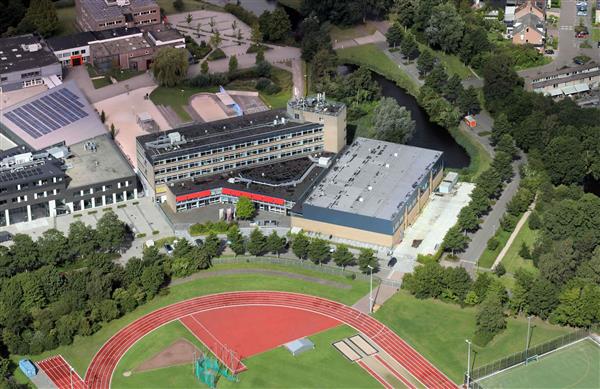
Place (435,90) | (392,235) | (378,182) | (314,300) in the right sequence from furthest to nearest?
(435,90) → (378,182) → (392,235) → (314,300)

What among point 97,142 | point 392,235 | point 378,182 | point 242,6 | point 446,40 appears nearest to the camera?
point 392,235

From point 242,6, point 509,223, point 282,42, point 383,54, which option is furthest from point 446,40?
point 509,223

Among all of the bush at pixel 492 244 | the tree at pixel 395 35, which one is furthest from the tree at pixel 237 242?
the tree at pixel 395 35

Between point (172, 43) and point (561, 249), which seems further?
point (172, 43)

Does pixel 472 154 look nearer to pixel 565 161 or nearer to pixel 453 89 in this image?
pixel 565 161

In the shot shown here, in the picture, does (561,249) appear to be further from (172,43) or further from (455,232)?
(172,43)

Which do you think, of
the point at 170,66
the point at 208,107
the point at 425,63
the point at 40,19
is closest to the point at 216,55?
the point at 170,66

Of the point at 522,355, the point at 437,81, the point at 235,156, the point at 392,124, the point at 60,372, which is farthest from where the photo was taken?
the point at 437,81

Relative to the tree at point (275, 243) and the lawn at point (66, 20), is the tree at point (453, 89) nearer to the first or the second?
the tree at point (275, 243)
